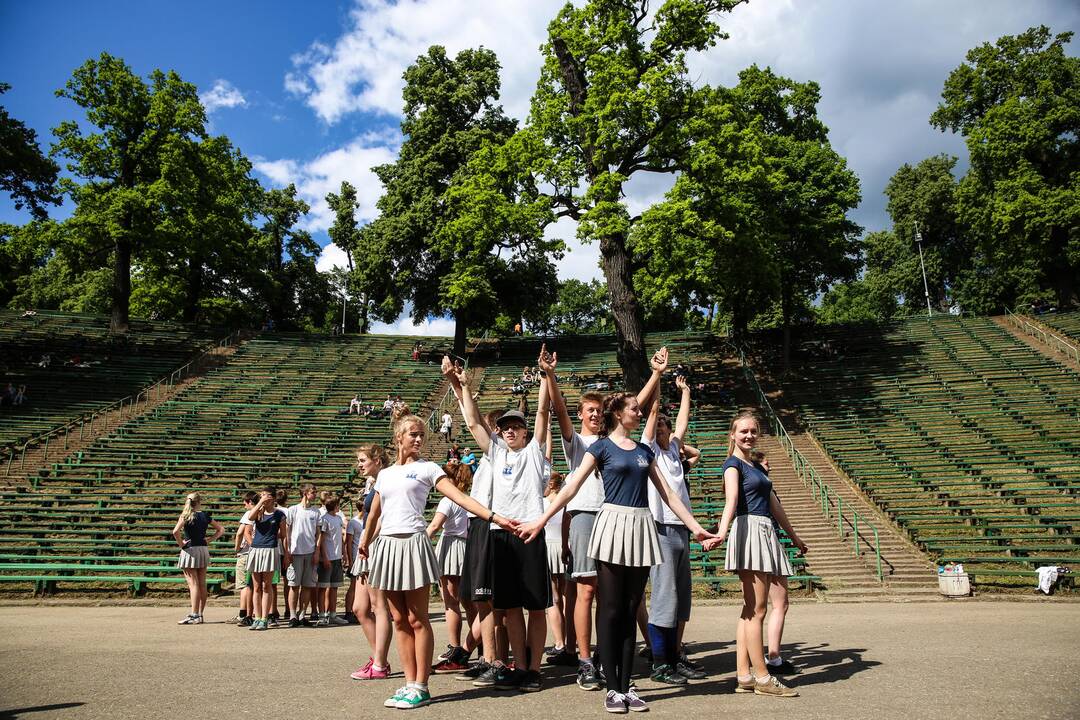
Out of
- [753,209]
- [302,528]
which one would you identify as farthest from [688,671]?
[753,209]

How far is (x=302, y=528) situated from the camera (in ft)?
29.9

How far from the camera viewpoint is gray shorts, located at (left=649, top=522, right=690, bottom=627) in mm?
5160

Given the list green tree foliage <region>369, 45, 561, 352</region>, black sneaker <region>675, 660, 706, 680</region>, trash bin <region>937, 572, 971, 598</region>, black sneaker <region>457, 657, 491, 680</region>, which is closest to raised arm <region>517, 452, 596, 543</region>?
black sneaker <region>457, 657, 491, 680</region>

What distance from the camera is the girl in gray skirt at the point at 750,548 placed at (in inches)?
182

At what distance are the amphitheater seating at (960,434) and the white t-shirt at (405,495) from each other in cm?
1152

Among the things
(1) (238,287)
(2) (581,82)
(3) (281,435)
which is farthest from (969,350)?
(1) (238,287)

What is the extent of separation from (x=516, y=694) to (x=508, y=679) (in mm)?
189

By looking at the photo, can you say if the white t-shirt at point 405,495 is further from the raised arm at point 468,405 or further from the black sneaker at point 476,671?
the black sneaker at point 476,671

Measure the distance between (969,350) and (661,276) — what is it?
49.3ft

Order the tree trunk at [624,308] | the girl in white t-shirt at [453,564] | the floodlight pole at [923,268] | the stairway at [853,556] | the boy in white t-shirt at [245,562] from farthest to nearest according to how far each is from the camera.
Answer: the floodlight pole at [923,268], the tree trunk at [624,308], the stairway at [853,556], the boy in white t-shirt at [245,562], the girl in white t-shirt at [453,564]

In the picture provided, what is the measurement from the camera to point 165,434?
68.3ft

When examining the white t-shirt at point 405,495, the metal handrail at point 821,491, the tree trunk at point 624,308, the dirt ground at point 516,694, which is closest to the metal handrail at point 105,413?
the dirt ground at point 516,694

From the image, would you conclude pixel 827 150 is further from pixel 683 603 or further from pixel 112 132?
pixel 112 132

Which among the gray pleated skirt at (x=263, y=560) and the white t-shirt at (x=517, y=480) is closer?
the white t-shirt at (x=517, y=480)
